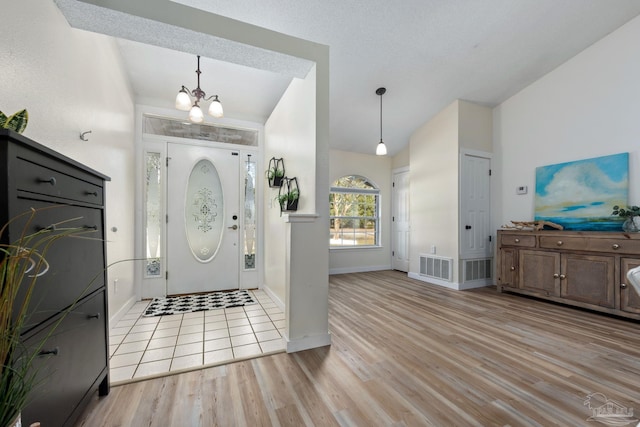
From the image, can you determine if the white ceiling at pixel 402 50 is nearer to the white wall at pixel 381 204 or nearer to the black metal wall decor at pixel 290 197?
the white wall at pixel 381 204

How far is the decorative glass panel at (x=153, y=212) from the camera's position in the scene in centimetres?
356

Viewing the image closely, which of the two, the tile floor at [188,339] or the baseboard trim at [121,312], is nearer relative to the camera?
the tile floor at [188,339]

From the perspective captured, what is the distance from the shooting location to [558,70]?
12.3 ft

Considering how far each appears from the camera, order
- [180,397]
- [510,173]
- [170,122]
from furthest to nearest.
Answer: [510,173]
[170,122]
[180,397]

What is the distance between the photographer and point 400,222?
223 inches

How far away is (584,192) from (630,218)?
1.89ft

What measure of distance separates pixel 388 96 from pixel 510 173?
2.33 m

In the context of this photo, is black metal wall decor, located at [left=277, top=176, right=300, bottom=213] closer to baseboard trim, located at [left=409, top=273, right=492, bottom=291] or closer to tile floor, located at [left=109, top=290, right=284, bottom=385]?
tile floor, located at [left=109, top=290, right=284, bottom=385]

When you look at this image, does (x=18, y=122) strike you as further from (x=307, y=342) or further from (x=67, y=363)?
(x=307, y=342)

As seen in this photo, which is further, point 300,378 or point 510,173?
point 510,173

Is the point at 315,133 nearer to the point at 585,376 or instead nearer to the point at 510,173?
the point at 585,376

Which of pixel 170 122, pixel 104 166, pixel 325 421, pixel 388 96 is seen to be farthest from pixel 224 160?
pixel 325 421

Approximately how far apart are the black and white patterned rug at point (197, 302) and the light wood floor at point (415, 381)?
4.47 feet

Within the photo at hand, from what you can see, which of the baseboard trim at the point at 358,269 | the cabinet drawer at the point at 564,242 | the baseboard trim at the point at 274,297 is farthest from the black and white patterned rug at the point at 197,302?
the cabinet drawer at the point at 564,242
